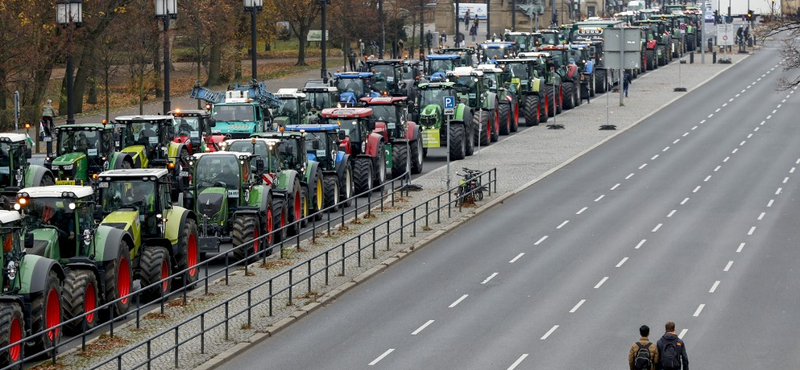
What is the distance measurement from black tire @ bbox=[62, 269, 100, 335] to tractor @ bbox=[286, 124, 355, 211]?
15240 millimetres

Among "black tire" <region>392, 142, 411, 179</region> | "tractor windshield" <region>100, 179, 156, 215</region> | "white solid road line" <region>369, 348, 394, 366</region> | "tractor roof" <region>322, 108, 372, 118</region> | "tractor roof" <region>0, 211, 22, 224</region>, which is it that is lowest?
"white solid road line" <region>369, 348, 394, 366</region>

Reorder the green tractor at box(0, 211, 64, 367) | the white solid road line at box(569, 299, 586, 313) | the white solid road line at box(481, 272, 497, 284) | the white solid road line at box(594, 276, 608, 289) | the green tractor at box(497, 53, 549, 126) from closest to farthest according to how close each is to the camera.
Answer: the green tractor at box(0, 211, 64, 367) < the white solid road line at box(569, 299, 586, 313) < the white solid road line at box(594, 276, 608, 289) < the white solid road line at box(481, 272, 497, 284) < the green tractor at box(497, 53, 549, 126)

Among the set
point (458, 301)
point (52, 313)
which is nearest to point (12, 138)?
point (458, 301)

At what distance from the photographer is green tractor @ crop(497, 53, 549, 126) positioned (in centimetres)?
6656

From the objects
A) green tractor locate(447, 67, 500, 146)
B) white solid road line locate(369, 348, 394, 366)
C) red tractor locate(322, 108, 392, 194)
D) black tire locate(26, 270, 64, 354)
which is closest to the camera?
black tire locate(26, 270, 64, 354)

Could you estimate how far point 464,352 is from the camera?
2797 cm

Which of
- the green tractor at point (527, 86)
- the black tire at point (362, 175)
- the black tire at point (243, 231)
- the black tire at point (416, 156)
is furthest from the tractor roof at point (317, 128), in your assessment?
the green tractor at point (527, 86)

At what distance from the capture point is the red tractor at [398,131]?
164 feet

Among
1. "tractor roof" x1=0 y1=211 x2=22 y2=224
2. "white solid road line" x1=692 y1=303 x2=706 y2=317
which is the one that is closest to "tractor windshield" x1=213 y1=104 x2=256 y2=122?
"white solid road line" x1=692 y1=303 x2=706 y2=317

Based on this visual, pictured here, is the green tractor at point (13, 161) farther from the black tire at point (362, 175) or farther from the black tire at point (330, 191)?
the black tire at point (362, 175)

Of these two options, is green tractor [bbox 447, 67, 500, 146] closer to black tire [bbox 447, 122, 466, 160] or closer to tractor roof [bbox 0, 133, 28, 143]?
black tire [bbox 447, 122, 466, 160]

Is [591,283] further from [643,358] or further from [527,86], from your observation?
→ [527,86]

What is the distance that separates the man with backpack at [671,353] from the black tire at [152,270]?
10959 mm

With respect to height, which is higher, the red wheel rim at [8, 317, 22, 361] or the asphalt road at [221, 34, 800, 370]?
the red wheel rim at [8, 317, 22, 361]
